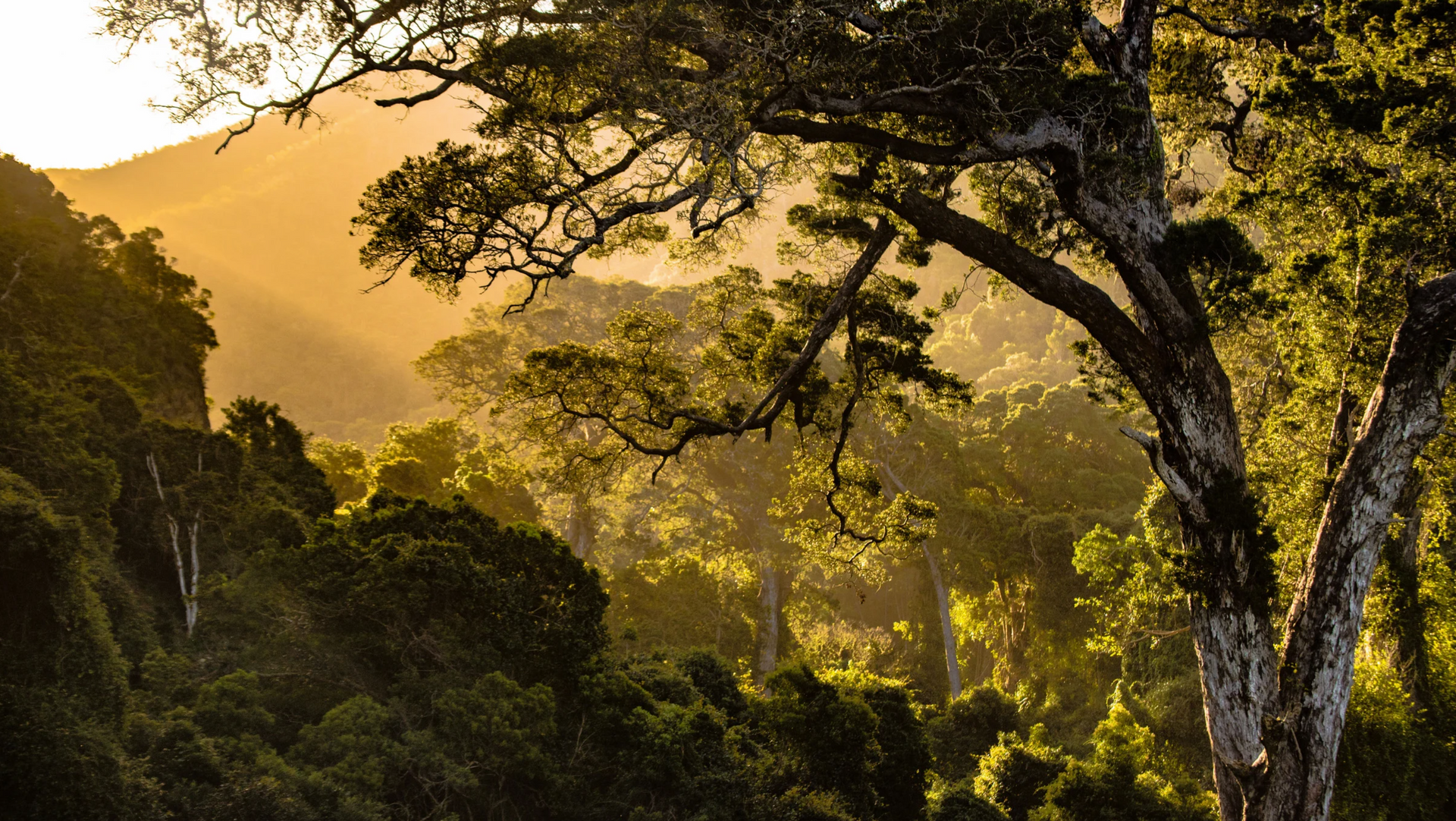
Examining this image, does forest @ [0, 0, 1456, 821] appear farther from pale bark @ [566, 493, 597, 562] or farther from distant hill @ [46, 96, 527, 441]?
distant hill @ [46, 96, 527, 441]

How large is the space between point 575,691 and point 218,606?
490 cm

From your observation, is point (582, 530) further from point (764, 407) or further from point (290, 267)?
point (290, 267)

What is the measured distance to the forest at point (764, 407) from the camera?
6.14 metres

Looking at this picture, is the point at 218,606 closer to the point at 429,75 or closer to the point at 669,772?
the point at 669,772

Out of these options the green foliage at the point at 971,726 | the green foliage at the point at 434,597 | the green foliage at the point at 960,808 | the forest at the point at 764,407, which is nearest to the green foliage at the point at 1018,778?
the forest at the point at 764,407

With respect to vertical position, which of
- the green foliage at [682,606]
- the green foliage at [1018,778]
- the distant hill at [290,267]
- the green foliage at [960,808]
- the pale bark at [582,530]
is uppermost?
the distant hill at [290,267]

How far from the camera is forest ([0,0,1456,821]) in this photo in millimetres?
6141

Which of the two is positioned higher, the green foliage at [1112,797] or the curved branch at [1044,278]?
the curved branch at [1044,278]

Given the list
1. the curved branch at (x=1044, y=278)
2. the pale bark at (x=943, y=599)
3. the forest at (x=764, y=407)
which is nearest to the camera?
the forest at (x=764, y=407)

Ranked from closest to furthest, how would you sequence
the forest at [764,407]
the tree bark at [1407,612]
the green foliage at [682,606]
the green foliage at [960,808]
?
the forest at [764,407], the tree bark at [1407,612], the green foliage at [960,808], the green foliage at [682,606]

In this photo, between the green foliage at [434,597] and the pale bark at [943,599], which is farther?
the pale bark at [943,599]

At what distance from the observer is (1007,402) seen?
1145 inches

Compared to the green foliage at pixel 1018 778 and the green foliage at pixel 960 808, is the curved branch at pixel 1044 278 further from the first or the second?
the green foliage at pixel 1018 778

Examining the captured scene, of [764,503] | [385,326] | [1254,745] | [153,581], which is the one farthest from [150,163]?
[1254,745]
